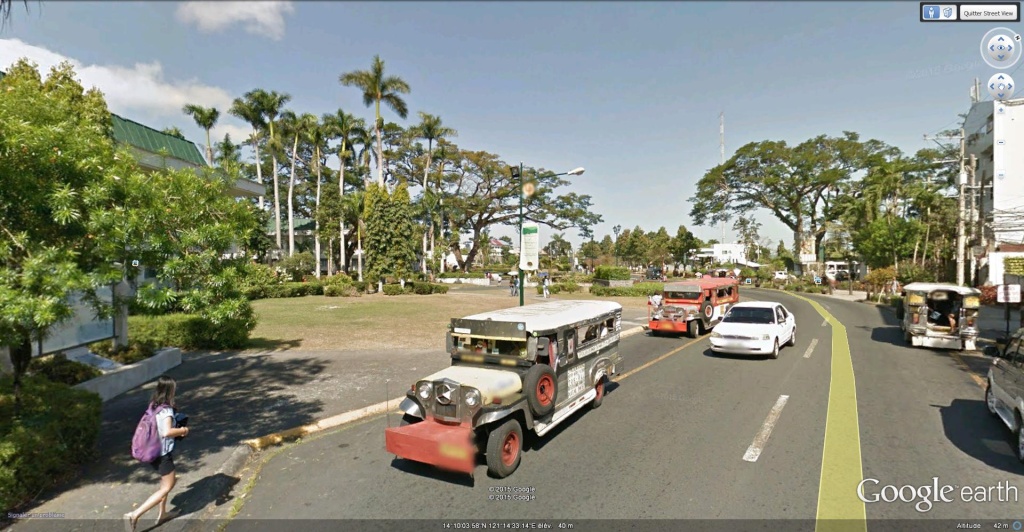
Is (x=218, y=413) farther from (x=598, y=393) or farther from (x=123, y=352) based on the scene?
(x=598, y=393)

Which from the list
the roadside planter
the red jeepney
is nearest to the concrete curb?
the roadside planter

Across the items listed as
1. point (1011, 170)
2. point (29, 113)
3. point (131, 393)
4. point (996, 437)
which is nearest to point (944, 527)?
point (996, 437)

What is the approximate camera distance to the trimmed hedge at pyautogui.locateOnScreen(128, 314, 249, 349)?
13.9 metres

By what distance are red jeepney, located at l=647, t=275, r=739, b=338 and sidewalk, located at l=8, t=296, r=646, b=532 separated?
8650mm

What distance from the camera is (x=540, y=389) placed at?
21.8 ft

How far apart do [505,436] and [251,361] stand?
10048mm

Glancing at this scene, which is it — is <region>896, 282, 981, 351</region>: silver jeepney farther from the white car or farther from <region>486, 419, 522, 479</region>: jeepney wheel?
<region>486, 419, 522, 479</region>: jeepney wheel

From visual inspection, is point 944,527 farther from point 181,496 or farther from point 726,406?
point 181,496

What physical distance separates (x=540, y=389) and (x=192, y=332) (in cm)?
1307

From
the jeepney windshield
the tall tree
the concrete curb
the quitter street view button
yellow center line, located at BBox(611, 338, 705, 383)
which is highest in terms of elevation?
the tall tree

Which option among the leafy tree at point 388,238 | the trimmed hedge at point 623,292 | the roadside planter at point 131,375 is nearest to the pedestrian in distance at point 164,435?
the roadside planter at point 131,375

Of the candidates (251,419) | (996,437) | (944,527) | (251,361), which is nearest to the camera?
(944,527)

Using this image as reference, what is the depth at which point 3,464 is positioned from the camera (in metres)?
4.96

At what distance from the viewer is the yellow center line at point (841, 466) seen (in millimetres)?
4867
